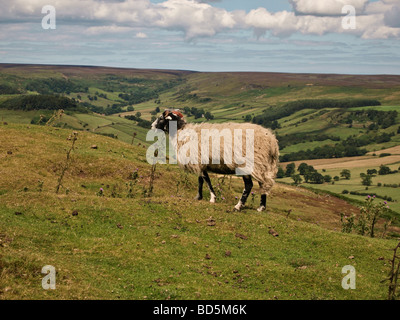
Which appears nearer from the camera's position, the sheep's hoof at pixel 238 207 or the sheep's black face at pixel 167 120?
the sheep's hoof at pixel 238 207

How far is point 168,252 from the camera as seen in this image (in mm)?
14328

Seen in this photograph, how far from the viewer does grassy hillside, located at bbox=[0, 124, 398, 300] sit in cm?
1136

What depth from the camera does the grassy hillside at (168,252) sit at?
11.4 metres

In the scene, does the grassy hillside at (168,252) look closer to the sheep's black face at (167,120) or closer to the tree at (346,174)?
the sheep's black face at (167,120)

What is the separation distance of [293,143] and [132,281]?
619 feet

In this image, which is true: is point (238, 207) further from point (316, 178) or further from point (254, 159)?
point (316, 178)

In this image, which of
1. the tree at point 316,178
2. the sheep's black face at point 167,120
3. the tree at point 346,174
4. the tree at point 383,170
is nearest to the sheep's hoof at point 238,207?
the sheep's black face at point 167,120

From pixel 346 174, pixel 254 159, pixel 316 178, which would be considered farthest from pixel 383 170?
pixel 254 159

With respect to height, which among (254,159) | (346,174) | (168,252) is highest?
(254,159)

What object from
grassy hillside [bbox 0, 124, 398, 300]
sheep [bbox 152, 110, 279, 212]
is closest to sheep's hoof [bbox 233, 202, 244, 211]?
sheep [bbox 152, 110, 279, 212]

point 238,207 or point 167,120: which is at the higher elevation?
point 167,120
